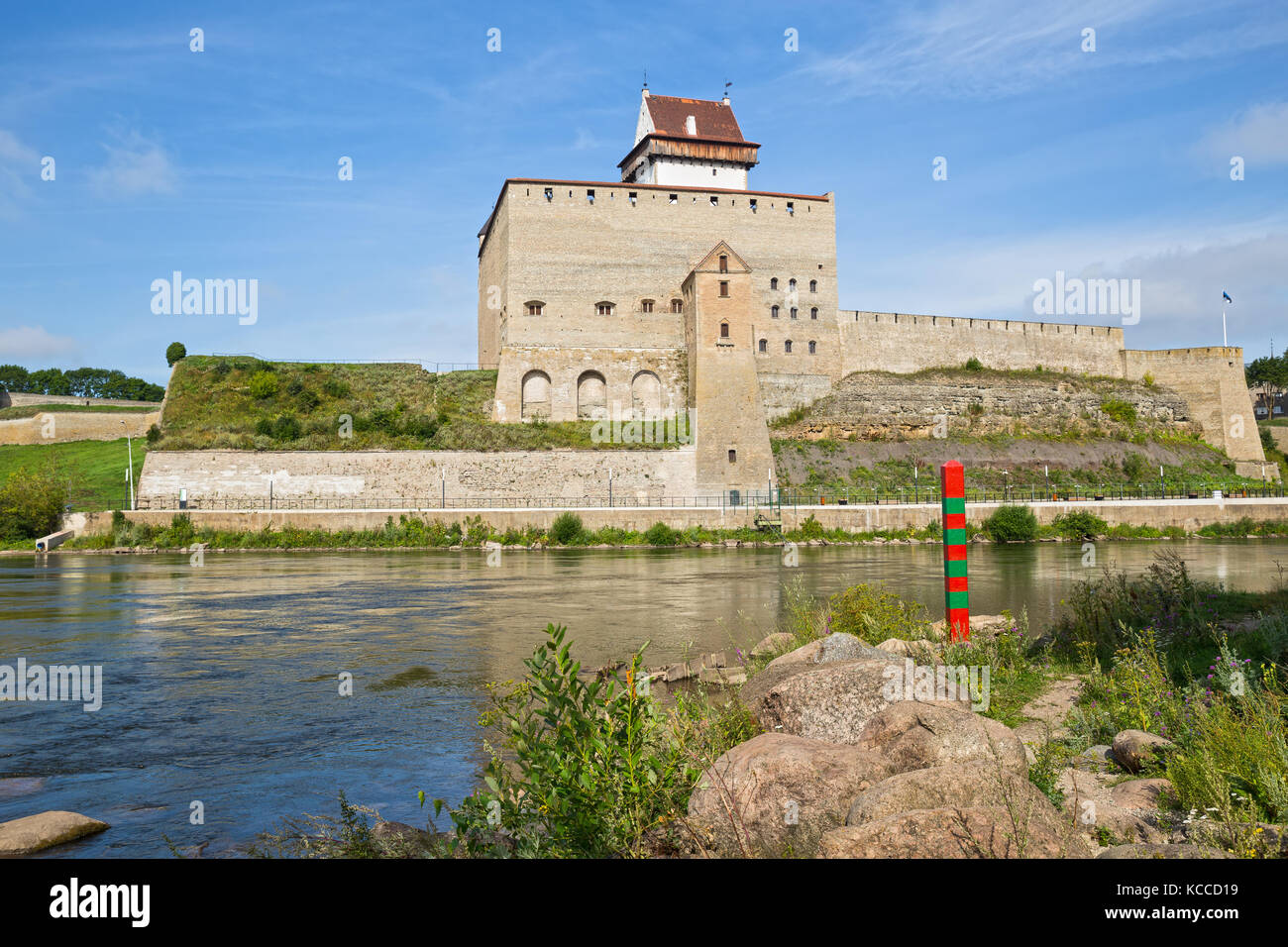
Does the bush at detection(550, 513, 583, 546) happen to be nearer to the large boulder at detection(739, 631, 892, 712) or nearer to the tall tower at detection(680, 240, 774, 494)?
the tall tower at detection(680, 240, 774, 494)

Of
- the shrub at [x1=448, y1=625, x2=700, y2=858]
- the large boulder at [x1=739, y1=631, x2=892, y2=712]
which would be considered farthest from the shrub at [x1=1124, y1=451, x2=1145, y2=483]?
the shrub at [x1=448, y1=625, x2=700, y2=858]

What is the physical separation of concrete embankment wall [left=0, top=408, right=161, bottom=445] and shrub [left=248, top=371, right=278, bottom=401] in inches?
555

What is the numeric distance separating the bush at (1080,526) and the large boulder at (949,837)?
31444mm

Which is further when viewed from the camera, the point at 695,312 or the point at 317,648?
the point at 695,312

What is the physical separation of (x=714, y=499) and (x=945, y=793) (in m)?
33.0

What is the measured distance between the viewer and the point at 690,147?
45562 millimetres

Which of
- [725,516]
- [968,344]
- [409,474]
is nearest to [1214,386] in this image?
[968,344]

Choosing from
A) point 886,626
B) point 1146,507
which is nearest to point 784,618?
point 886,626

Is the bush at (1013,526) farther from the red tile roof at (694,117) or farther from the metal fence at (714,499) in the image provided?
the red tile roof at (694,117)

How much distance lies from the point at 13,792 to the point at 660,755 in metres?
4.86

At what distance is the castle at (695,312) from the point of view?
39.8m

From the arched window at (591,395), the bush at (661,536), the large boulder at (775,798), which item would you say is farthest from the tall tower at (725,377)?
the large boulder at (775,798)

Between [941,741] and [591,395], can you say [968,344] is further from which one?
[941,741]

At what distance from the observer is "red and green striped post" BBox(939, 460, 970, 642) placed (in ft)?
24.3
